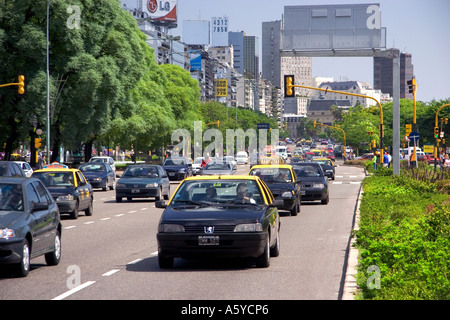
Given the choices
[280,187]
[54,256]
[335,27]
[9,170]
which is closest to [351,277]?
[54,256]

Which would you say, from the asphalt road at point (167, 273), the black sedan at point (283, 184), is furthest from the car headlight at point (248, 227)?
the black sedan at point (283, 184)

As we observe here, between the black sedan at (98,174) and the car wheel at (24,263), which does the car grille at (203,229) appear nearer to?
the car wheel at (24,263)

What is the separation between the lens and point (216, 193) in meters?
14.2

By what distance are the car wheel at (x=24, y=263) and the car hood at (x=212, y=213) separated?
80.4 inches

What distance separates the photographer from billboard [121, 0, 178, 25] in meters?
178

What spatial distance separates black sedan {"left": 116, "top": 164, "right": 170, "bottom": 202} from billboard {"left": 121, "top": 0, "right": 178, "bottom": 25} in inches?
5687

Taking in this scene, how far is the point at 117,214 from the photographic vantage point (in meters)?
27.6

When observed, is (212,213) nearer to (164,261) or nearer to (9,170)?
(164,261)

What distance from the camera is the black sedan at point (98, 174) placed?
4422 centimetres

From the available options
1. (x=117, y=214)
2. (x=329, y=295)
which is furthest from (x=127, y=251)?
(x=117, y=214)

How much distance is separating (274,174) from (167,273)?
14.9 metres

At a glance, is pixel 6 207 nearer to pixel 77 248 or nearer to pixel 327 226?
pixel 77 248

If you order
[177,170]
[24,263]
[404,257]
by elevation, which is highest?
[404,257]
